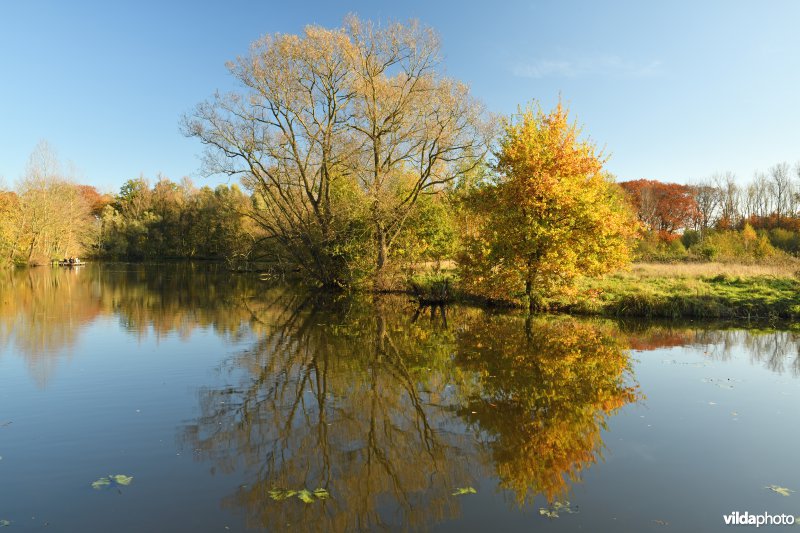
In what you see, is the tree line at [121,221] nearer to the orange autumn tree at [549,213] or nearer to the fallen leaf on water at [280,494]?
the orange autumn tree at [549,213]

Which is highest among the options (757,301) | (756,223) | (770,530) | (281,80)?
(281,80)

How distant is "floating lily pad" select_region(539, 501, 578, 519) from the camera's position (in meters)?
5.74

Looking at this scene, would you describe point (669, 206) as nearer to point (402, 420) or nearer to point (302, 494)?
point (402, 420)

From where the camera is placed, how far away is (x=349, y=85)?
30.2 m

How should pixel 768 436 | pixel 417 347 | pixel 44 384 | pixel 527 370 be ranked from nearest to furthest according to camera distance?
pixel 768 436
pixel 44 384
pixel 527 370
pixel 417 347

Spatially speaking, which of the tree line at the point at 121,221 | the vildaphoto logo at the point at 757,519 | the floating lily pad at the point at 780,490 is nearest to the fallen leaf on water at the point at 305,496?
the vildaphoto logo at the point at 757,519

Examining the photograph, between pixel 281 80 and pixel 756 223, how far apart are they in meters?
61.8

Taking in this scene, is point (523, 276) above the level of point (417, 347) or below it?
above

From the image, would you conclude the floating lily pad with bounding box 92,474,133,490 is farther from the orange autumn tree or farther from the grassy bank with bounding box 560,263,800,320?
the grassy bank with bounding box 560,263,800,320

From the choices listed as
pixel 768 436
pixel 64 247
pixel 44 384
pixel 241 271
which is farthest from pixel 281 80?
pixel 64 247

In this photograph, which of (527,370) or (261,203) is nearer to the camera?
(527,370)

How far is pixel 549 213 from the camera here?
21.2m

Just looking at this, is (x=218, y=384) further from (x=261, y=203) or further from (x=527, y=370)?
(x=261, y=203)

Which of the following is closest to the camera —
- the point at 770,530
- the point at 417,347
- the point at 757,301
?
the point at 770,530
